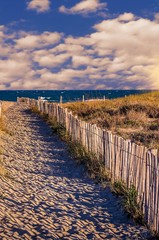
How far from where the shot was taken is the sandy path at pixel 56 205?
5758 mm

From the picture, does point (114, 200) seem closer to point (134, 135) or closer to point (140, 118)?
point (134, 135)

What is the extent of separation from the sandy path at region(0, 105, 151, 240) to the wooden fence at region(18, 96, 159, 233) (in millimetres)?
365

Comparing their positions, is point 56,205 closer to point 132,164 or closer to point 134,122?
point 132,164

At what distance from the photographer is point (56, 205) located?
7090 millimetres

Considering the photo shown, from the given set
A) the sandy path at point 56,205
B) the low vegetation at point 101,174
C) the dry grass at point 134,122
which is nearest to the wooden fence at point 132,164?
the low vegetation at point 101,174

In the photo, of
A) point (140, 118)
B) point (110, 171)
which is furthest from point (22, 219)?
point (140, 118)

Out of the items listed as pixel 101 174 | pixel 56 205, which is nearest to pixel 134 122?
pixel 101 174

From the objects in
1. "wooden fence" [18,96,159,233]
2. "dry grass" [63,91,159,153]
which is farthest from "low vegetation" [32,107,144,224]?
"dry grass" [63,91,159,153]

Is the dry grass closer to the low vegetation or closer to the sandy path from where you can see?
the low vegetation

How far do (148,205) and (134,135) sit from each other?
819 centimetres

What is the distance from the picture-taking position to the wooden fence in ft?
18.3

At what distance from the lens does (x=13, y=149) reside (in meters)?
13.0

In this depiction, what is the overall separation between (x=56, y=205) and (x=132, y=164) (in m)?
1.57

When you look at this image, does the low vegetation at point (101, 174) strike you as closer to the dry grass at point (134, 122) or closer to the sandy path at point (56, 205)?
the sandy path at point (56, 205)
